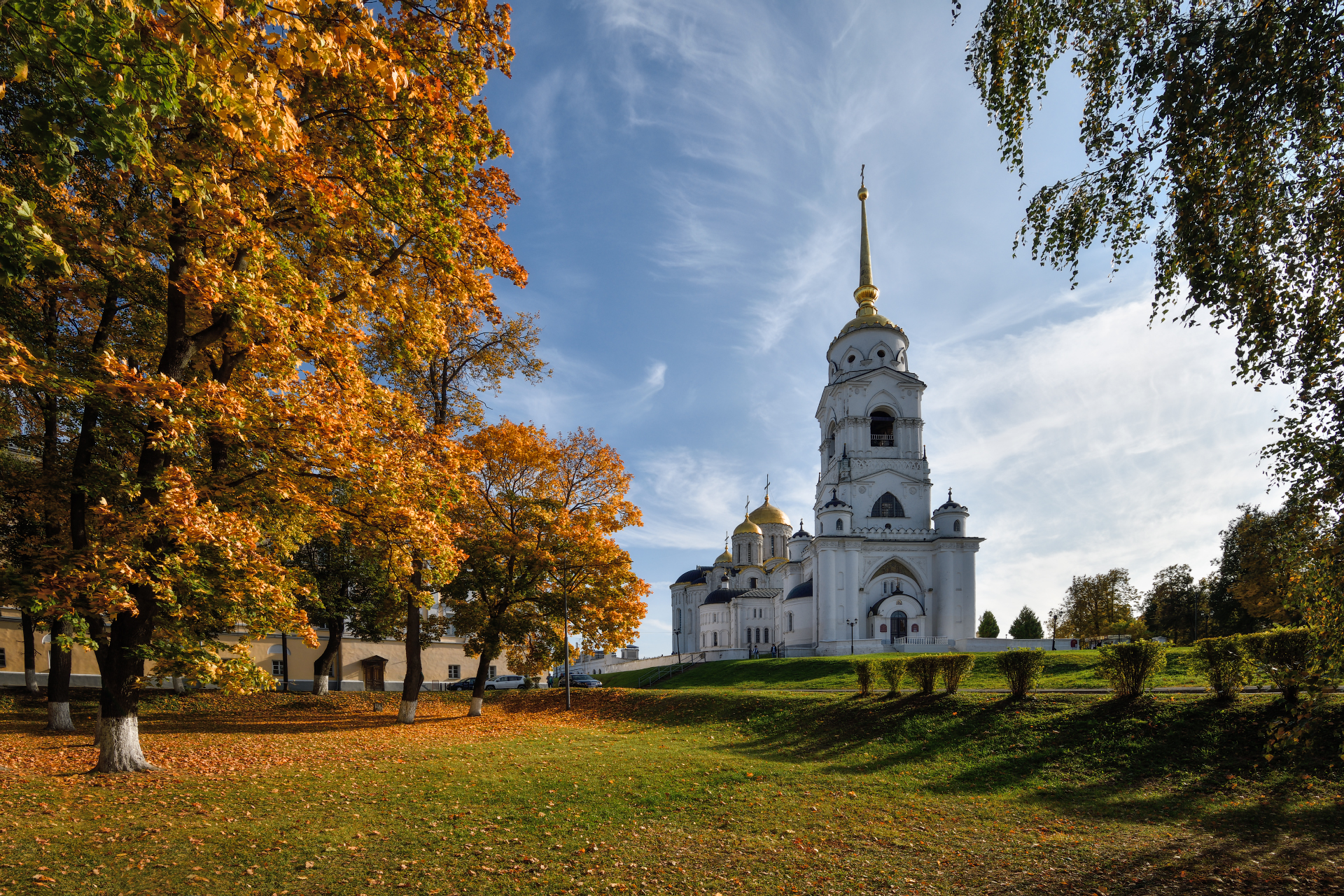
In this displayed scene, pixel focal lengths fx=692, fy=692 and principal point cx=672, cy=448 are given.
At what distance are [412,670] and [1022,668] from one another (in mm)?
16219

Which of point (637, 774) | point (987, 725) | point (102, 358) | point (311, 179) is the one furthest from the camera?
point (987, 725)

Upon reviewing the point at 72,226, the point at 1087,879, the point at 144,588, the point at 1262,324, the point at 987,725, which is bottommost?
the point at 987,725

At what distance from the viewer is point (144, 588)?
33.4 feet

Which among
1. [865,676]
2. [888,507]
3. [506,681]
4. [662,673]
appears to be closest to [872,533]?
[888,507]

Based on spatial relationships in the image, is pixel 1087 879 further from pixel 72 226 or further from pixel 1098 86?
pixel 72 226

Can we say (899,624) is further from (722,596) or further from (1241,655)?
(1241,655)

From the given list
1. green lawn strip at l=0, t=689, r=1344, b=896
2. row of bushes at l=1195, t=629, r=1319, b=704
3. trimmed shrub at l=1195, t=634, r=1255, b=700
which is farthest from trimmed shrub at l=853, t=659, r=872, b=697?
trimmed shrub at l=1195, t=634, r=1255, b=700

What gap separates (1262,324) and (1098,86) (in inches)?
110

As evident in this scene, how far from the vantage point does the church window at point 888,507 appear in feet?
163

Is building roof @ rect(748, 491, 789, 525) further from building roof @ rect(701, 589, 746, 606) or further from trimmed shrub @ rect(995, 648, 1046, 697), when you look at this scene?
trimmed shrub @ rect(995, 648, 1046, 697)

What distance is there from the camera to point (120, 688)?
33.3 ft

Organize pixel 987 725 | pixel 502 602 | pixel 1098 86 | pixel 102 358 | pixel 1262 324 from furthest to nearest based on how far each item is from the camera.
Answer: pixel 502 602 < pixel 987 725 < pixel 102 358 < pixel 1098 86 < pixel 1262 324

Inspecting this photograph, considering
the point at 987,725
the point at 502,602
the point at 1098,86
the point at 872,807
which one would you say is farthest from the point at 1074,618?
the point at 1098,86

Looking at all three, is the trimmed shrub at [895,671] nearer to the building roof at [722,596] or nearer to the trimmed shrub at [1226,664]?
the trimmed shrub at [1226,664]
